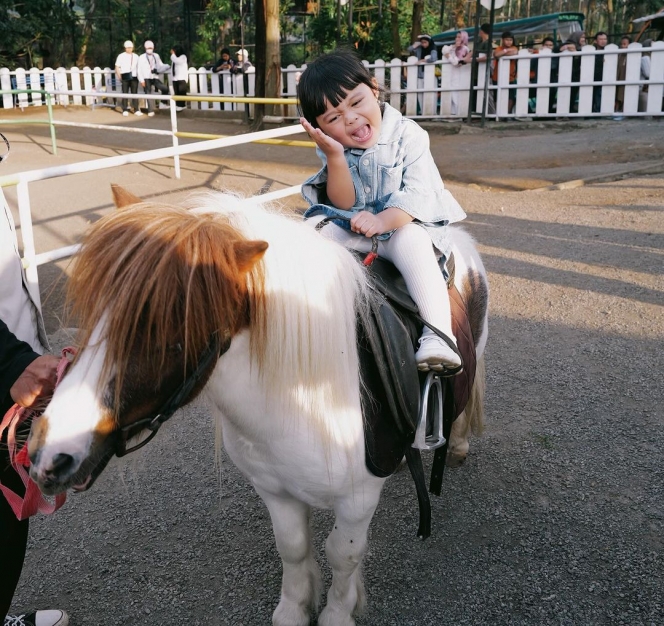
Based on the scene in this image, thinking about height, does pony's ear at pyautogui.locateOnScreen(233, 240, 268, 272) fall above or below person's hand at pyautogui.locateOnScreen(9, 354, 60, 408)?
above

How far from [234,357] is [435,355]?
592 mm

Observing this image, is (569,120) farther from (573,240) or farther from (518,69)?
(573,240)

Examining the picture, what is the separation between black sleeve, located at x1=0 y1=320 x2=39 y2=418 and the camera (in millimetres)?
1696

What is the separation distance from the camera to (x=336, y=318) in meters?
1.68

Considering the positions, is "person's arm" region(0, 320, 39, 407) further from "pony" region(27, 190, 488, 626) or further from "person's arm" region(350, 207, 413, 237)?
"person's arm" region(350, 207, 413, 237)

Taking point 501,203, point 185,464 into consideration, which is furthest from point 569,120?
point 185,464

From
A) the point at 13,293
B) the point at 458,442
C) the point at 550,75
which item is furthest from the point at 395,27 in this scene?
the point at 13,293

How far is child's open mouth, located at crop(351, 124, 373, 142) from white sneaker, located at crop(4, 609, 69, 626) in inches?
71.9

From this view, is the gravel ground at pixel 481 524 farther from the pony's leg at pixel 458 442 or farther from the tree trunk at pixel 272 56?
the tree trunk at pixel 272 56

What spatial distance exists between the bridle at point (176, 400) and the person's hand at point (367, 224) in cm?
68

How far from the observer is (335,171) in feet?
6.88

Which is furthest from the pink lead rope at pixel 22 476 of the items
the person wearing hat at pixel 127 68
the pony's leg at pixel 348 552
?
the person wearing hat at pixel 127 68

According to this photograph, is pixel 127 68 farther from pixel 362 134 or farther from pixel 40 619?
pixel 40 619

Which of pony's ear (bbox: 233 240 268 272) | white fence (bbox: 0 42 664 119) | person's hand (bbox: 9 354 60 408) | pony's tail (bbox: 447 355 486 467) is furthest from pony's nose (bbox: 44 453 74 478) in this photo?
white fence (bbox: 0 42 664 119)
